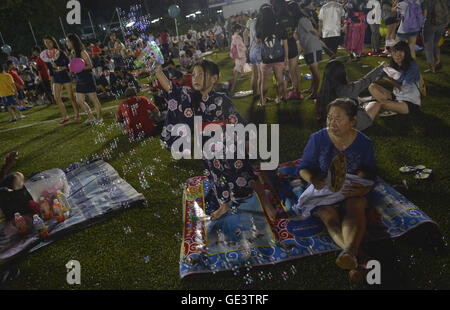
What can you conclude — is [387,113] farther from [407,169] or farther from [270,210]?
[270,210]

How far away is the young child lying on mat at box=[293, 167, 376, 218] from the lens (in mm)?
3100

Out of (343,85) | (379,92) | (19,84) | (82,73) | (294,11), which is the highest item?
(294,11)

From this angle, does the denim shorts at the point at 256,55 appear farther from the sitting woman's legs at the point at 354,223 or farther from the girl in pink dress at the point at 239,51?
the sitting woman's legs at the point at 354,223

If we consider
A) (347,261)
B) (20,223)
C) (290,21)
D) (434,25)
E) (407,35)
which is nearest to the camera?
(347,261)

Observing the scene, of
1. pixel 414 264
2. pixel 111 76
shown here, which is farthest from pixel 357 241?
pixel 111 76

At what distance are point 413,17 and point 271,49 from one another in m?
4.00

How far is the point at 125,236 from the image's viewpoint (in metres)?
3.80

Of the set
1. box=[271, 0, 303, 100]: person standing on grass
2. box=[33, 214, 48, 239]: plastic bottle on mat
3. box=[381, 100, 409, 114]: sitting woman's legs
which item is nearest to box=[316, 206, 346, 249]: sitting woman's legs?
box=[381, 100, 409, 114]: sitting woman's legs

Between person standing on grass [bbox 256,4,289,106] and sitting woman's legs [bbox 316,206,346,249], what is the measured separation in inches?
183

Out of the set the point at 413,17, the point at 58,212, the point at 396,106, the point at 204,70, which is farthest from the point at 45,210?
the point at 413,17

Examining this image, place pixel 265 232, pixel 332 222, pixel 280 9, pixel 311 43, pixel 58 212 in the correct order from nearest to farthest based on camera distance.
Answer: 1. pixel 332 222
2. pixel 265 232
3. pixel 58 212
4. pixel 280 9
5. pixel 311 43

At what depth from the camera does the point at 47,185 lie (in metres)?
4.61

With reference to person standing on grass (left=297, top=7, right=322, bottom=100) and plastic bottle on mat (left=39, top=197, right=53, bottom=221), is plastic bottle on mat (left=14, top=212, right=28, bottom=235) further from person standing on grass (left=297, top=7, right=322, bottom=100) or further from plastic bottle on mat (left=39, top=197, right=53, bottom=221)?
person standing on grass (left=297, top=7, right=322, bottom=100)

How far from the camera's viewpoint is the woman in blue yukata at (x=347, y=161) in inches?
115
